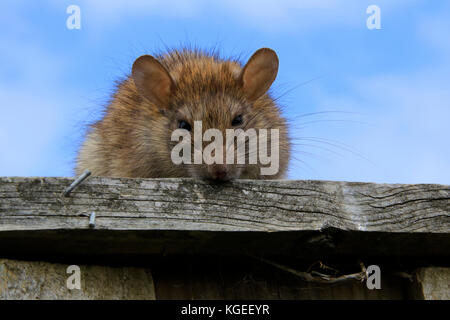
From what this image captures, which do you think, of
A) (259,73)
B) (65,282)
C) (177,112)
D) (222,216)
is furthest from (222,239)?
(259,73)

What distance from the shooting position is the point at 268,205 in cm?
312

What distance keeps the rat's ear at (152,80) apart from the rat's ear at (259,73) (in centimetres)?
59

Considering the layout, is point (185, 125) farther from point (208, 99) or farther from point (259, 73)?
point (259, 73)

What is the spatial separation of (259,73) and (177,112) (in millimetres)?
679

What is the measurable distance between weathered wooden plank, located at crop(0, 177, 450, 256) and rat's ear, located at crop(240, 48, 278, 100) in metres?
1.45

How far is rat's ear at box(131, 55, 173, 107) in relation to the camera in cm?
422

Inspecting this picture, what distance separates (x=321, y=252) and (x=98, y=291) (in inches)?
47.1

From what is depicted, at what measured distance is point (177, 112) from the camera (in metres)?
4.53

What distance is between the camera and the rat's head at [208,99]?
4.20m

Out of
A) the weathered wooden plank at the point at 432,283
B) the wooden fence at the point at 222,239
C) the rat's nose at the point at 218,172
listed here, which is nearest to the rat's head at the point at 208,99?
the rat's nose at the point at 218,172

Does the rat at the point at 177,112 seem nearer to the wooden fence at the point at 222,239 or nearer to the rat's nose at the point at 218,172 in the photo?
the rat's nose at the point at 218,172

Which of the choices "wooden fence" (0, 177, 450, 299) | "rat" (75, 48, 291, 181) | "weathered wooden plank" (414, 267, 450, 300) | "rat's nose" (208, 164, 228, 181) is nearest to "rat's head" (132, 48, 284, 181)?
"rat" (75, 48, 291, 181)

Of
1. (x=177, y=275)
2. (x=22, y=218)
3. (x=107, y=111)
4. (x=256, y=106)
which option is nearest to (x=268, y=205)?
(x=177, y=275)
